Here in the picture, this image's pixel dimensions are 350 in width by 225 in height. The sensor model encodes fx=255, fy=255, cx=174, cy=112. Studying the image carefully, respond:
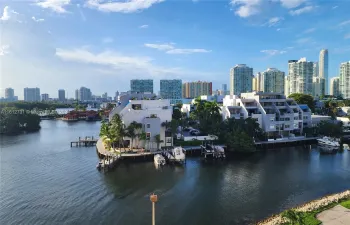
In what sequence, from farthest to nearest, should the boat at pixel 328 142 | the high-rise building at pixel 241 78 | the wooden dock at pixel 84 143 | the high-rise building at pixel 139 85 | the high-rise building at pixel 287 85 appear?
the high-rise building at pixel 139 85
the high-rise building at pixel 287 85
the high-rise building at pixel 241 78
the wooden dock at pixel 84 143
the boat at pixel 328 142

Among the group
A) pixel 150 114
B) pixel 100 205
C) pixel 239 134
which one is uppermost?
pixel 150 114

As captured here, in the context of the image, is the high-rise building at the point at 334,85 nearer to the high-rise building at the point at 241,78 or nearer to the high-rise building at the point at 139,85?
the high-rise building at the point at 241,78

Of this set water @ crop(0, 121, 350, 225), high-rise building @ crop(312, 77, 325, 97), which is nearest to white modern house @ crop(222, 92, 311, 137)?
water @ crop(0, 121, 350, 225)

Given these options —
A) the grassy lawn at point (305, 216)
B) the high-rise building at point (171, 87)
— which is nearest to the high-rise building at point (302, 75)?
the high-rise building at point (171, 87)

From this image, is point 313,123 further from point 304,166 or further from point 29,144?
point 29,144

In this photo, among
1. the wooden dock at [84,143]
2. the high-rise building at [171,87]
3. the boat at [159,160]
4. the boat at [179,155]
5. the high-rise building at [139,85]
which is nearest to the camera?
the boat at [159,160]

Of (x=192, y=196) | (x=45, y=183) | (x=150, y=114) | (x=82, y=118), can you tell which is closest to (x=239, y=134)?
(x=150, y=114)
